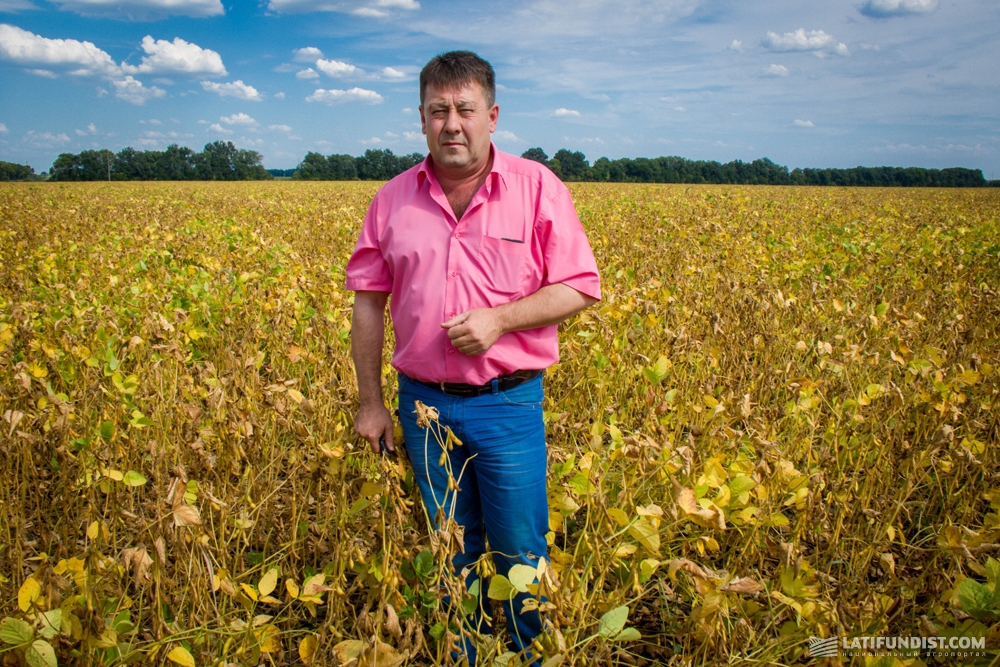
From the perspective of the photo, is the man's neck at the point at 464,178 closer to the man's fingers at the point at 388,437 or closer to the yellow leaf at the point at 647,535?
the man's fingers at the point at 388,437

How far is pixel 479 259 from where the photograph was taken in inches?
62.6

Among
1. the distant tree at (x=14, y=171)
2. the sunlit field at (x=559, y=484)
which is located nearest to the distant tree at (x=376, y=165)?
the distant tree at (x=14, y=171)

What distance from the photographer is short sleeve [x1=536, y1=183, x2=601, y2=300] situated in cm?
161

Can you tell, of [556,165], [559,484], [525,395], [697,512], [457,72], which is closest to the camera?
[697,512]

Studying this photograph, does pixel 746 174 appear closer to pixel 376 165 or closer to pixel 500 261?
pixel 376 165

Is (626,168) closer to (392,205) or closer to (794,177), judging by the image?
(794,177)

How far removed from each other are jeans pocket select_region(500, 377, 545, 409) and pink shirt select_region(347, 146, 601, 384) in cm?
6

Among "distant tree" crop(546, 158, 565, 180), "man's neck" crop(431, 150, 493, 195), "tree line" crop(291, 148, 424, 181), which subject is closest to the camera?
"man's neck" crop(431, 150, 493, 195)

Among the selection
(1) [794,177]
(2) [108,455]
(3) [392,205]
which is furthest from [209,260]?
(1) [794,177]

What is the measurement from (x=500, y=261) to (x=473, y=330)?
9.5 inches

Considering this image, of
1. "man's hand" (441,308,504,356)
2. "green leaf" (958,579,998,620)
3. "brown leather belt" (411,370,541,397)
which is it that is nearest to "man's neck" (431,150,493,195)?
"man's hand" (441,308,504,356)

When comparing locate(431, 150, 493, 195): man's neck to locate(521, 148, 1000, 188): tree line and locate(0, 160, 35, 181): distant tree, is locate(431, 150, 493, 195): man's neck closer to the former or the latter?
locate(521, 148, 1000, 188): tree line

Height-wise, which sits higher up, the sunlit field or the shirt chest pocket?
the shirt chest pocket

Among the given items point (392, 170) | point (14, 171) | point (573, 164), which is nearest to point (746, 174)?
point (573, 164)
